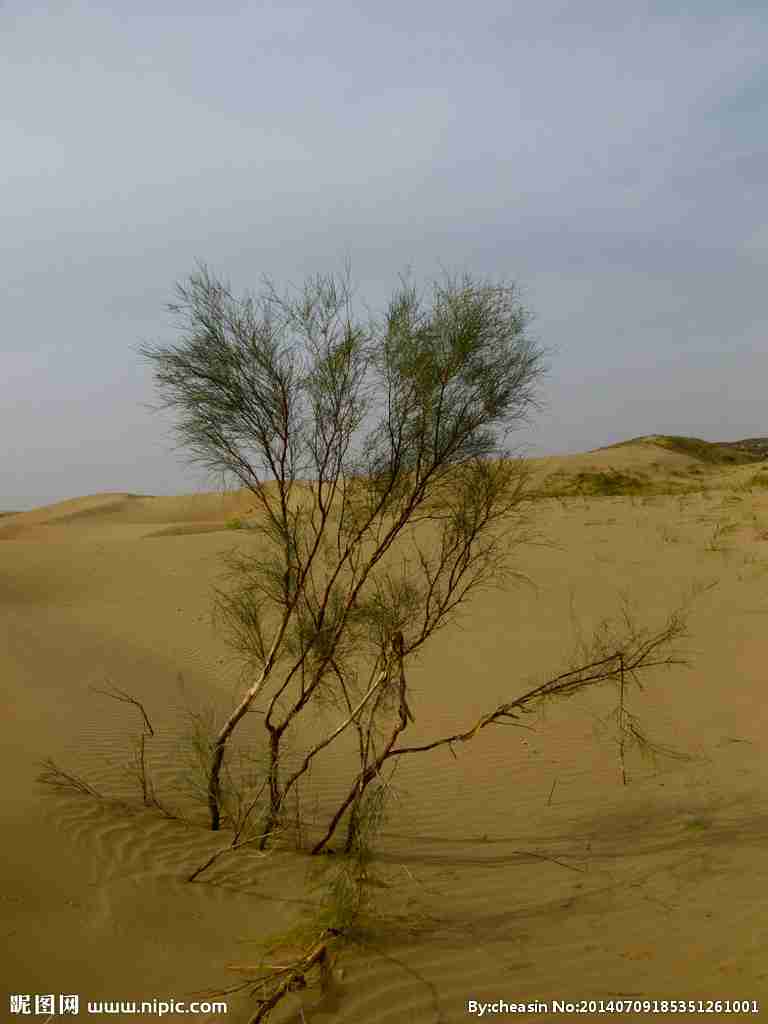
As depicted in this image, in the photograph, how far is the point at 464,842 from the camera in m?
6.37

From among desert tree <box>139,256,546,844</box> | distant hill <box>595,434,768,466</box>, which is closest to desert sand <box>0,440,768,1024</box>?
desert tree <box>139,256,546,844</box>

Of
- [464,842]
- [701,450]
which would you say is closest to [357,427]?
[464,842]

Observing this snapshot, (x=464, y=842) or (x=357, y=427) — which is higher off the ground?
(x=357, y=427)

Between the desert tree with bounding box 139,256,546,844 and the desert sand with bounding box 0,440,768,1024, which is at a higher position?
the desert tree with bounding box 139,256,546,844

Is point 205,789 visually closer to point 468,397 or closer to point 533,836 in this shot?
point 533,836

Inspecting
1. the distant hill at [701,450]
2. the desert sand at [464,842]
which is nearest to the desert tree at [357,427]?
the desert sand at [464,842]

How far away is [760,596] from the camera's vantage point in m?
13.6

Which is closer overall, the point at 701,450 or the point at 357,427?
the point at 357,427

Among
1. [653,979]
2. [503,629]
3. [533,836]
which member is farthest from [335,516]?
[503,629]

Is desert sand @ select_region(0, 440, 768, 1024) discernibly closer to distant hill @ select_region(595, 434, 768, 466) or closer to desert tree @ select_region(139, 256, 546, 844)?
desert tree @ select_region(139, 256, 546, 844)

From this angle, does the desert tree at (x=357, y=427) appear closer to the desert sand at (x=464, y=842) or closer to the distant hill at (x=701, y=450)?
the desert sand at (x=464, y=842)

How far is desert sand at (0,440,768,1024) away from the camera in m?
4.06

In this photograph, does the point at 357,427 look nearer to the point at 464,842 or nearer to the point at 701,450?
the point at 464,842

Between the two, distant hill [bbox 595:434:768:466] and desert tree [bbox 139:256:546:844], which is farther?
distant hill [bbox 595:434:768:466]
